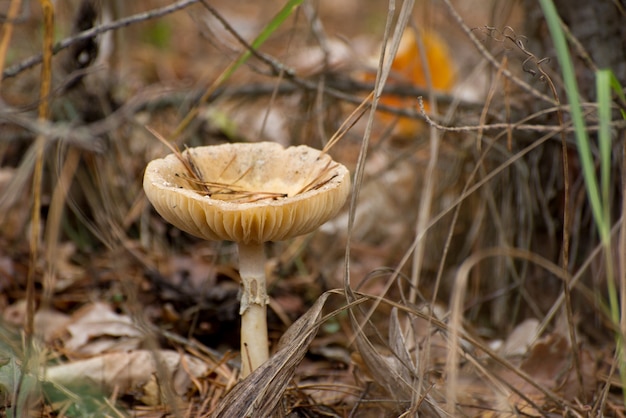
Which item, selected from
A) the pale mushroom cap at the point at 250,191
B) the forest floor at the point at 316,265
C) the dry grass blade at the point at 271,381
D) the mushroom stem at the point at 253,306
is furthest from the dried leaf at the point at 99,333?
the dry grass blade at the point at 271,381

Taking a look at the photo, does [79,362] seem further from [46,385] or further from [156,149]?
[156,149]

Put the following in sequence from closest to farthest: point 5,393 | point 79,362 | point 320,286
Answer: point 5,393, point 79,362, point 320,286

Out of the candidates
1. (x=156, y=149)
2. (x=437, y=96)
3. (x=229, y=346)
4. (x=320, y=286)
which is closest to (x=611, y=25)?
(x=437, y=96)

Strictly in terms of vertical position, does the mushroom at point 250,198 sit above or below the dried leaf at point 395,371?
above

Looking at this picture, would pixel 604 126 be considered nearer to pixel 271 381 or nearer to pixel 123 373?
pixel 271 381

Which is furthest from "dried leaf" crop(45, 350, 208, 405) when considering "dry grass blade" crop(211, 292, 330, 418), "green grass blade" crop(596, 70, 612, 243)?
"green grass blade" crop(596, 70, 612, 243)

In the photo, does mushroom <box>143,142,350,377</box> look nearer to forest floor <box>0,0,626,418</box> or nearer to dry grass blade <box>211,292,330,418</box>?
forest floor <box>0,0,626,418</box>

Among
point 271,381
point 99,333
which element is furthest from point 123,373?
point 271,381

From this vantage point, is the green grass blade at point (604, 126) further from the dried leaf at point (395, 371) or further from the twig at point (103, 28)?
the twig at point (103, 28)
